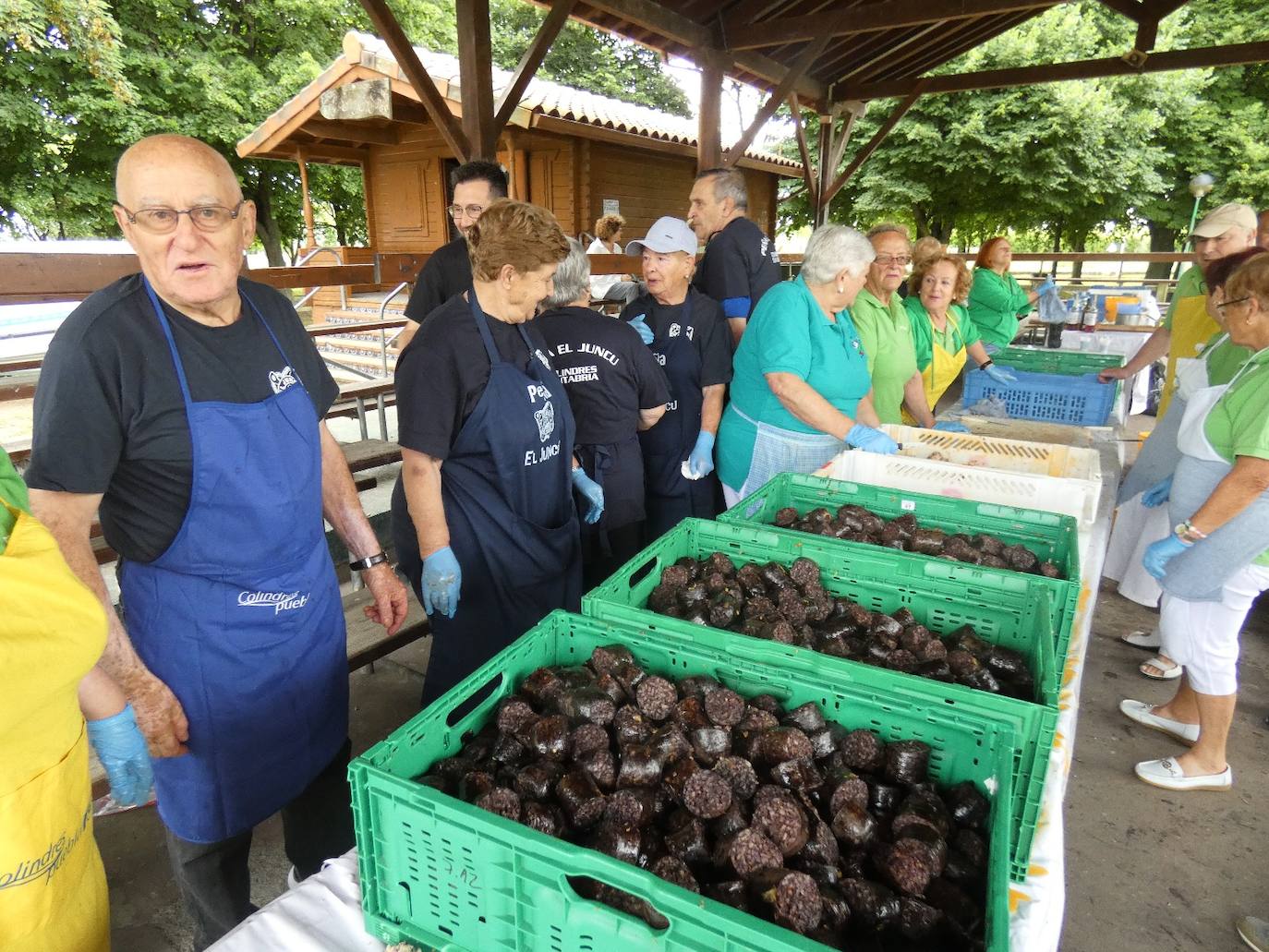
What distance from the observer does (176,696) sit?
64.9 inches

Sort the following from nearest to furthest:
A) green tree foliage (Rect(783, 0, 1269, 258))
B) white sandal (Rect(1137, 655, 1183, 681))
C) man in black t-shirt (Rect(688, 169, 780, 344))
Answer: white sandal (Rect(1137, 655, 1183, 681)) → man in black t-shirt (Rect(688, 169, 780, 344)) → green tree foliage (Rect(783, 0, 1269, 258))

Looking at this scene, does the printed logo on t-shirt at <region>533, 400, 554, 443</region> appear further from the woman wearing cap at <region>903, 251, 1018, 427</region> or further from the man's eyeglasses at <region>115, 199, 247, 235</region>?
the woman wearing cap at <region>903, 251, 1018, 427</region>

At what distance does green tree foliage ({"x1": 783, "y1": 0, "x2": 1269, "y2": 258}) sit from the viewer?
17.9 meters

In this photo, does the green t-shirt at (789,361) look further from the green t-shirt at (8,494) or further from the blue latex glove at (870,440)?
the green t-shirt at (8,494)

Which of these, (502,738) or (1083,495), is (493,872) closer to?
(502,738)

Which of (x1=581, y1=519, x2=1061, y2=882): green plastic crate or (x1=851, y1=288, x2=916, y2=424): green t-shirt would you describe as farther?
(x1=851, y1=288, x2=916, y2=424): green t-shirt

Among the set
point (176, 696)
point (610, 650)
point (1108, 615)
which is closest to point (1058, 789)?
point (610, 650)

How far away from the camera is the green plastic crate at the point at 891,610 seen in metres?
1.24

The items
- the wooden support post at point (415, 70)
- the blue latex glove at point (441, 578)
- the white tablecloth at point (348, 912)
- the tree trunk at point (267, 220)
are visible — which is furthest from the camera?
the tree trunk at point (267, 220)

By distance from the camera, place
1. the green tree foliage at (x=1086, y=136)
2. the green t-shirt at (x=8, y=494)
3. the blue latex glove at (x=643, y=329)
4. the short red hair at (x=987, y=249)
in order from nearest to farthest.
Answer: the green t-shirt at (x=8, y=494), the blue latex glove at (x=643, y=329), the short red hair at (x=987, y=249), the green tree foliage at (x=1086, y=136)

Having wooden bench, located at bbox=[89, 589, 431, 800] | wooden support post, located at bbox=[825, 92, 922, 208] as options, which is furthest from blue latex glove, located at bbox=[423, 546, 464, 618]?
wooden support post, located at bbox=[825, 92, 922, 208]

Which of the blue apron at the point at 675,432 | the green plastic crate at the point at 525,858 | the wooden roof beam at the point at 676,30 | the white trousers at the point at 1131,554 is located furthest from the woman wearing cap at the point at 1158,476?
the wooden roof beam at the point at 676,30

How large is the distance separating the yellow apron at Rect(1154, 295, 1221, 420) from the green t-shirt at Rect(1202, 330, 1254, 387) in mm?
618

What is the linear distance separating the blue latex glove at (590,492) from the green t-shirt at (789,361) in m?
0.78
